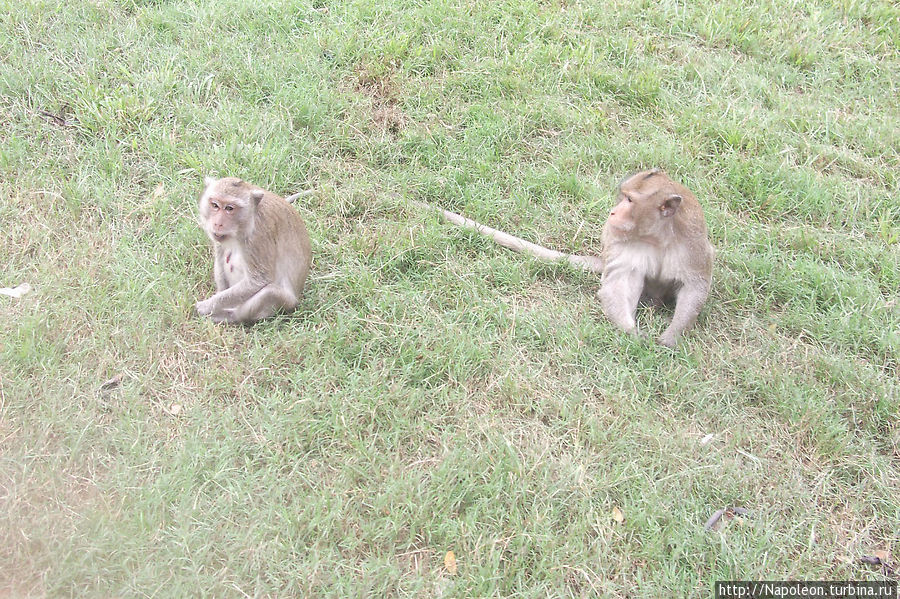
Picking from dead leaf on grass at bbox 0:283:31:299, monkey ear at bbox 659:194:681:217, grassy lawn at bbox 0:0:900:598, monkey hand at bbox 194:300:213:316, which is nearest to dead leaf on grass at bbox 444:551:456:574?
grassy lawn at bbox 0:0:900:598

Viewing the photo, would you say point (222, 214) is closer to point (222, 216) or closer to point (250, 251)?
point (222, 216)

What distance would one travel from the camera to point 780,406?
4.12m

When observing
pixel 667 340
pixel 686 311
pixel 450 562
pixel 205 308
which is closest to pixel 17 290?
pixel 205 308

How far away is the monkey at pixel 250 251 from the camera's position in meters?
4.08

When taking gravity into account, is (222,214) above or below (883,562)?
above

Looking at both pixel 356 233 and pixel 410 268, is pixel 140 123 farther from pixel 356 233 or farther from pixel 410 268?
pixel 410 268

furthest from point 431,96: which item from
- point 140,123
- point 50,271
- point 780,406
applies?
point 780,406

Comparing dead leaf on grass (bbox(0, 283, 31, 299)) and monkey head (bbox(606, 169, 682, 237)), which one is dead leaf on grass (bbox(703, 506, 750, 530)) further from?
dead leaf on grass (bbox(0, 283, 31, 299))

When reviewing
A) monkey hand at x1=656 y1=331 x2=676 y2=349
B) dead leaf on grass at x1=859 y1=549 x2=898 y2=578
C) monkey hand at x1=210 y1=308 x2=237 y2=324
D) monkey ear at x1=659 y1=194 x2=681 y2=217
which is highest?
monkey ear at x1=659 y1=194 x2=681 y2=217

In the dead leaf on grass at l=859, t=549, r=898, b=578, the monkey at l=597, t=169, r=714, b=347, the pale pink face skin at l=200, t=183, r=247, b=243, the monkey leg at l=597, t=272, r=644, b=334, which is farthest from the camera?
the monkey leg at l=597, t=272, r=644, b=334

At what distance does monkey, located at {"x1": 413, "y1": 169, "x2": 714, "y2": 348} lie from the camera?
436 cm

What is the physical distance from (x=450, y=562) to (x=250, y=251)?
193cm

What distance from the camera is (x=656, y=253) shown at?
450 cm

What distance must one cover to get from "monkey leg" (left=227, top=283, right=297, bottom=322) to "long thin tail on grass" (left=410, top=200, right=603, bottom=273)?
1280 millimetres
